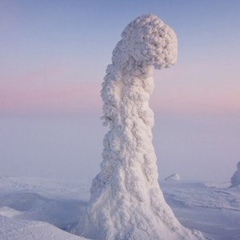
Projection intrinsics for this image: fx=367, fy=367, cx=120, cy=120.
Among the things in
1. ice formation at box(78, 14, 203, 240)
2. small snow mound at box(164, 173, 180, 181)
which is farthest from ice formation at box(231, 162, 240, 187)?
ice formation at box(78, 14, 203, 240)

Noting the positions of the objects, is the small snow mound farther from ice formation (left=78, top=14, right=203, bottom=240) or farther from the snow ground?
ice formation (left=78, top=14, right=203, bottom=240)

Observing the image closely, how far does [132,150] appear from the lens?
6961mm

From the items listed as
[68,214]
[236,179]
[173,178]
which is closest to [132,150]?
[68,214]

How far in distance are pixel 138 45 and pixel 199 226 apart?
4.81 metres

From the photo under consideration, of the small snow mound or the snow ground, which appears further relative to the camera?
the small snow mound

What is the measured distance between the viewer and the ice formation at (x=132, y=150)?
649 cm

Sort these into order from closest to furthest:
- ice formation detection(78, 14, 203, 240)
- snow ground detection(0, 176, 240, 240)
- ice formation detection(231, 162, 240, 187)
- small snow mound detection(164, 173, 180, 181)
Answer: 1. snow ground detection(0, 176, 240, 240)
2. ice formation detection(78, 14, 203, 240)
3. ice formation detection(231, 162, 240, 187)
4. small snow mound detection(164, 173, 180, 181)

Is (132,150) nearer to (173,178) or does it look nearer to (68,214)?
(68,214)

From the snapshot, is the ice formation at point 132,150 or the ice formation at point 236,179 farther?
the ice formation at point 236,179

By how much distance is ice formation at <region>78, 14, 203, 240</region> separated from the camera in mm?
6492

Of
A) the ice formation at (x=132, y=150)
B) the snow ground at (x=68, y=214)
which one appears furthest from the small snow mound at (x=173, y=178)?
the ice formation at (x=132, y=150)

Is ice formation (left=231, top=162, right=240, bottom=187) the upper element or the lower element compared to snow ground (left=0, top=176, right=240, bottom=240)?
upper

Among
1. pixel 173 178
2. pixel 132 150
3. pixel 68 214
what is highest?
pixel 132 150

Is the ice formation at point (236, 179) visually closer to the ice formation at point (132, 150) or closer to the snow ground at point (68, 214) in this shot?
the snow ground at point (68, 214)
